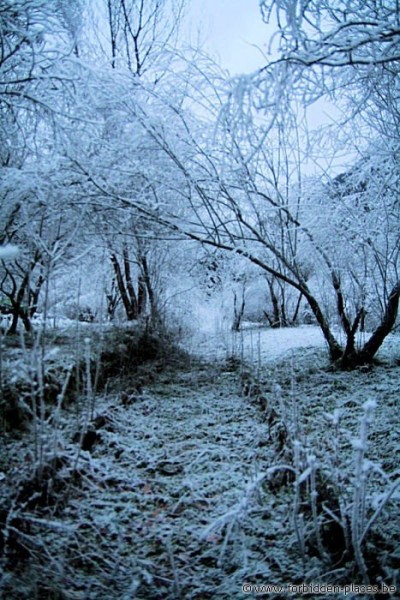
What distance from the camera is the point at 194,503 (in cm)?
221

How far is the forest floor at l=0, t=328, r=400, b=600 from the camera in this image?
1574mm

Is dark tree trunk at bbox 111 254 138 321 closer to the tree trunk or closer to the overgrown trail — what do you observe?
the overgrown trail

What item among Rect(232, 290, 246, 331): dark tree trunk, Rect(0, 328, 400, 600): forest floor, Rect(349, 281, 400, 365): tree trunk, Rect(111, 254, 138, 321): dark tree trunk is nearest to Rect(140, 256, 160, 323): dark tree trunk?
Rect(111, 254, 138, 321): dark tree trunk

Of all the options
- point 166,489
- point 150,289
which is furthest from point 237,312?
point 166,489

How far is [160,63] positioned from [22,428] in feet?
13.1

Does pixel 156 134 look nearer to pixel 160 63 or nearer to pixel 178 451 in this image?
pixel 160 63

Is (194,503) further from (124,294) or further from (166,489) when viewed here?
(124,294)

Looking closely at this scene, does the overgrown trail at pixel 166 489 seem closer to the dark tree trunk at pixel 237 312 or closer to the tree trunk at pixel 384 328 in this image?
the tree trunk at pixel 384 328

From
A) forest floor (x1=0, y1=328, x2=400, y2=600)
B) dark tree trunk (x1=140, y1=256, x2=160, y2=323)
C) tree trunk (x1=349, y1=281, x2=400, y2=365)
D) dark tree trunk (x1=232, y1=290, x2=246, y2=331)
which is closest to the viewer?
forest floor (x1=0, y1=328, x2=400, y2=600)

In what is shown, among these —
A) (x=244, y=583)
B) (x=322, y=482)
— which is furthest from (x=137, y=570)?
(x=322, y=482)

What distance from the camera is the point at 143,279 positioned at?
21.6 feet

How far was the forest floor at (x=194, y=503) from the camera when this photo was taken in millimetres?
1574

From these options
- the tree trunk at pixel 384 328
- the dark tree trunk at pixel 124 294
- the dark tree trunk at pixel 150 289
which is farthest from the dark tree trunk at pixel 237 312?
the tree trunk at pixel 384 328

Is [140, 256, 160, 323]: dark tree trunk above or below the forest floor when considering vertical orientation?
above
